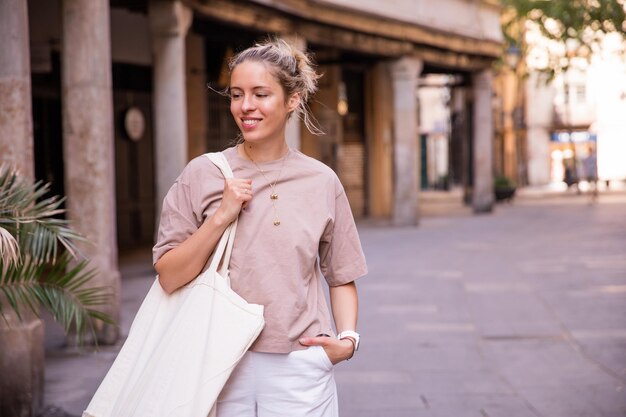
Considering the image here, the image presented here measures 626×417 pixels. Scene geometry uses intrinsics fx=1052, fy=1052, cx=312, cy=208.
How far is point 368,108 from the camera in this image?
2661 centimetres

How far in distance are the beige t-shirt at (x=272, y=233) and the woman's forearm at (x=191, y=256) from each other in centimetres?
8

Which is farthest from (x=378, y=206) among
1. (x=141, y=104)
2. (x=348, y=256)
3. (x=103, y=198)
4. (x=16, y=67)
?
(x=348, y=256)

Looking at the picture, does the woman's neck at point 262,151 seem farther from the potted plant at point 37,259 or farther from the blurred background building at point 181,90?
the blurred background building at point 181,90

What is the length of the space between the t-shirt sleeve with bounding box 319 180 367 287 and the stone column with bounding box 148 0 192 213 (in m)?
10.4

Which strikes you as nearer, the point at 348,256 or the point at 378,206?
the point at 348,256

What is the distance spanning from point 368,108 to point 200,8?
12880 millimetres

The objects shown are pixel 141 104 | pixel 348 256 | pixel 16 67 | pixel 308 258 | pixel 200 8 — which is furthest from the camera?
pixel 141 104

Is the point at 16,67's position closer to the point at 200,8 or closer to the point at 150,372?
the point at 150,372

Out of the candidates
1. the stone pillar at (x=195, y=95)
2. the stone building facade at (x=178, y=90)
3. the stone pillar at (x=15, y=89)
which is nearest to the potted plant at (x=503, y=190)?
the stone building facade at (x=178, y=90)

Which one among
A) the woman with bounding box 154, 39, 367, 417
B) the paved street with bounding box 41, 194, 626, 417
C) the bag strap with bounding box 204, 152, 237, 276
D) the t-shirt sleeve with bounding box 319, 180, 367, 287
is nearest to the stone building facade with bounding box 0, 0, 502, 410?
the paved street with bounding box 41, 194, 626, 417

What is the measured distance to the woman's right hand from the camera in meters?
2.85

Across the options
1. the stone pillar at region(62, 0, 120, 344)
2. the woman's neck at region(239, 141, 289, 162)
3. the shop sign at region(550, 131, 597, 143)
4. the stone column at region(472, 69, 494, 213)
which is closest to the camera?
the woman's neck at region(239, 141, 289, 162)

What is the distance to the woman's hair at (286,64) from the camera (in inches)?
118

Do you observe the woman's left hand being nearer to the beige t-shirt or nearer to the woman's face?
the beige t-shirt
